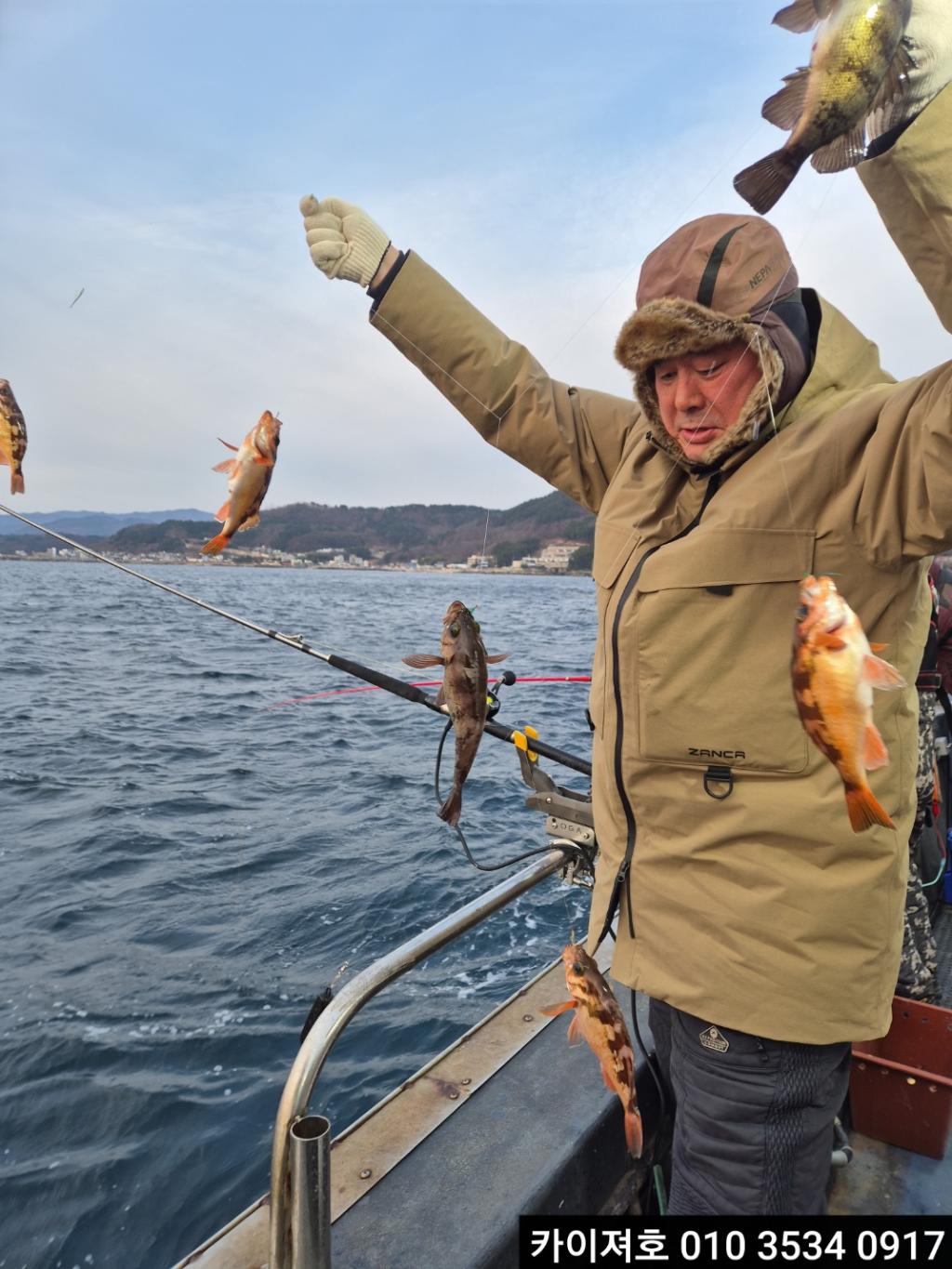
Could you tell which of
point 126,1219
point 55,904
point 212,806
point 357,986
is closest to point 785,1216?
point 357,986

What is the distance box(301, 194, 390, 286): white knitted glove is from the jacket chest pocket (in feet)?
4.61

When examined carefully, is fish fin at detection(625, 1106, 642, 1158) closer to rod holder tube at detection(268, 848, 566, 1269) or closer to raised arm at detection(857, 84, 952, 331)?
Result: rod holder tube at detection(268, 848, 566, 1269)

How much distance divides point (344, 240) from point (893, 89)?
1674 millimetres

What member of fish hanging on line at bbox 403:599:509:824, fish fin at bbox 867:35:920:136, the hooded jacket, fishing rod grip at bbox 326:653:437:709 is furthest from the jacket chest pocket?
fishing rod grip at bbox 326:653:437:709

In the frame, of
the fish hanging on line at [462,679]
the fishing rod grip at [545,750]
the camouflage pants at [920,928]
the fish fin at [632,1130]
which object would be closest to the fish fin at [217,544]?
the fish hanging on line at [462,679]

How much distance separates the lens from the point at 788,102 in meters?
1.46

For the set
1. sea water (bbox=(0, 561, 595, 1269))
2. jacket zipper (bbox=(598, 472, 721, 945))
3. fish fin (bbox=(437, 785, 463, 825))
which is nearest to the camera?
jacket zipper (bbox=(598, 472, 721, 945))

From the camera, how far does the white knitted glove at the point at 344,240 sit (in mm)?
2582

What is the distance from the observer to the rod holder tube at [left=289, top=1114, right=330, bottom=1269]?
1.82 m

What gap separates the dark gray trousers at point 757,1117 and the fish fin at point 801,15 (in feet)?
6.76

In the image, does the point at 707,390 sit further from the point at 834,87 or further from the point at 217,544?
the point at 217,544

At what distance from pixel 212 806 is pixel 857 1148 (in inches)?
337

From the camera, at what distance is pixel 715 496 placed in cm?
202

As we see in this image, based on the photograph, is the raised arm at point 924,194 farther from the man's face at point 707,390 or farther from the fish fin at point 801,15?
the man's face at point 707,390
